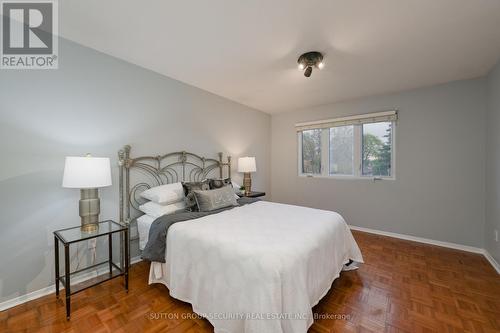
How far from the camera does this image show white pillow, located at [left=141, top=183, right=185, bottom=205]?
7.60 ft

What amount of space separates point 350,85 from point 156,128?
2899 mm

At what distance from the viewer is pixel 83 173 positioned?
176cm

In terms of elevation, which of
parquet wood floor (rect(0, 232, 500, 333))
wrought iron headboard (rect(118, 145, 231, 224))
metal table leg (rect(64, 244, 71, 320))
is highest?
wrought iron headboard (rect(118, 145, 231, 224))

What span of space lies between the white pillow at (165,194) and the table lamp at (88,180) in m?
0.53

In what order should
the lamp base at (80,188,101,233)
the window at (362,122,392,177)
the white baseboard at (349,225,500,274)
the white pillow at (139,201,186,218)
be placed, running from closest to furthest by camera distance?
the lamp base at (80,188,101,233)
the white pillow at (139,201,186,218)
the white baseboard at (349,225,500,274)
the window at (362,122,392,177)

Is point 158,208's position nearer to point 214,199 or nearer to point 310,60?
point 214,199

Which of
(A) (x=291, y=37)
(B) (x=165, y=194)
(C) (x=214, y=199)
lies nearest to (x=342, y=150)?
(A) (x=291, y=37)

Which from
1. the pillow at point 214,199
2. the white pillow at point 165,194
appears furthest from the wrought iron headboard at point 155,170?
the pillow at point 214,199

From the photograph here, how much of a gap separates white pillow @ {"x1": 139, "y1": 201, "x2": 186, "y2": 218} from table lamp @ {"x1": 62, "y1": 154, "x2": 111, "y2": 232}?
1.67 ft

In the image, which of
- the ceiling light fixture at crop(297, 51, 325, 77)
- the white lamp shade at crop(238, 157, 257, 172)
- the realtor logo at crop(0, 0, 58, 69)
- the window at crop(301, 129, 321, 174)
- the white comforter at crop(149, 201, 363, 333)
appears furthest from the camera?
the window at crop(301, 129, 321, 174)

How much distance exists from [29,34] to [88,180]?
1477 mm

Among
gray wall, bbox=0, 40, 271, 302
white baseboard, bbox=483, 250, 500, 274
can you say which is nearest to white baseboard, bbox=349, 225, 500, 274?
white baseboard, bbox=483, 250, 500, 274

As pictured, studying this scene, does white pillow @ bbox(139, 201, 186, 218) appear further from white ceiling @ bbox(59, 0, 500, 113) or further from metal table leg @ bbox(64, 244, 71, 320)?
white ceiling @ bbox(59, 0, 500, 113)

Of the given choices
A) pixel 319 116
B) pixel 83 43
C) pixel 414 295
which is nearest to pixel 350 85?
pixel 319 116
